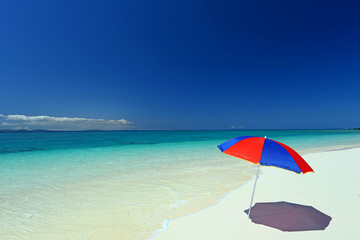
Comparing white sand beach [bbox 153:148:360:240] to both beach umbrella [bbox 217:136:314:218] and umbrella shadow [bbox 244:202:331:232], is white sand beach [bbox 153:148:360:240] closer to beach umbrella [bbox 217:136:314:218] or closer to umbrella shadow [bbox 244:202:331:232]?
umbrella shadow [bbox 244:202:331:232]

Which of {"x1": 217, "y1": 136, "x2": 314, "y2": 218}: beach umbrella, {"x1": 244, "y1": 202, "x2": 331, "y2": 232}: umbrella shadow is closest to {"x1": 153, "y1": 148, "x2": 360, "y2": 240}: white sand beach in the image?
{"x1": 244, "y1": 202, "x2": 331, "y2": 232}: umbrella shadow

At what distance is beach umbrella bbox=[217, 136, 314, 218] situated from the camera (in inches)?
121

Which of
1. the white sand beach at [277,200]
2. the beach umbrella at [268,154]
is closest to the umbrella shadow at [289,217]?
the white sand beach at [277,200]

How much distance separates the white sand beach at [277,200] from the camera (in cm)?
330

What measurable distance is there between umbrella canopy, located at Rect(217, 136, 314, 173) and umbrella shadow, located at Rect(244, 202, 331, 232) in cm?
128

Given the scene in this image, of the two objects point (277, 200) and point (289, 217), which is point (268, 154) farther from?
point (277, 200)

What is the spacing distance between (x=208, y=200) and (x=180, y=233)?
1.97 m

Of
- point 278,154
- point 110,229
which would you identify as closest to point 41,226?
point 110,229

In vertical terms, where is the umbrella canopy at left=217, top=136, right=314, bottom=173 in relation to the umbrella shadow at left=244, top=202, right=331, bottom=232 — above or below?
above

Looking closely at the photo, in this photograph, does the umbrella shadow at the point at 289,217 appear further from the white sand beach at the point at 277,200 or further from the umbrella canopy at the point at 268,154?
the umbrella canopy at the point at 268,154

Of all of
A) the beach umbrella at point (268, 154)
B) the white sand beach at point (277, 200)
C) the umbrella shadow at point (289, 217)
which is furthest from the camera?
the umbrella shadow at point (289, 217)

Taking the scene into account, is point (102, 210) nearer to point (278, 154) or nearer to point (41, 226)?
point (41, 226)

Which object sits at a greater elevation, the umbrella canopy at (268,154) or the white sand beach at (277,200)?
the umbrella canopy at (268,154)

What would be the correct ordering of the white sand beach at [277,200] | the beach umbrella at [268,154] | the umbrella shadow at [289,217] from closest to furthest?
the beach umbrella at [268,154]
the white sand beach at [277,200]
the umbrella shadow at [289,217]
